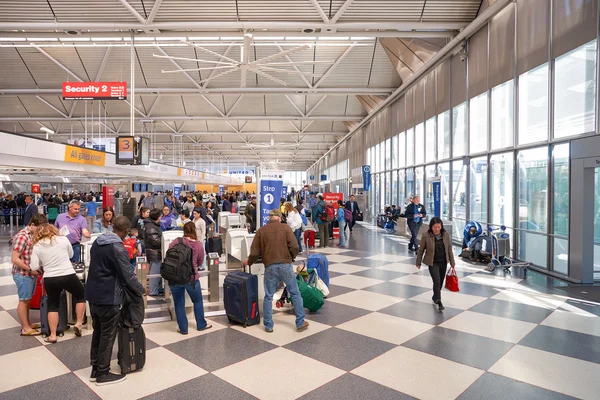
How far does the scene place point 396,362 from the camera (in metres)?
4.52

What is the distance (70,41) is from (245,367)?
735 inches

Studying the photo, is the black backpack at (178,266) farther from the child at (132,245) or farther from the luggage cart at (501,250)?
the luggage cart at (501,250)

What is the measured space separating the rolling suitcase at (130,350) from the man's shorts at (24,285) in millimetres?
2025

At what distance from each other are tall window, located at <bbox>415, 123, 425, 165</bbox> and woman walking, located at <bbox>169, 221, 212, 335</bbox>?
14.4 m

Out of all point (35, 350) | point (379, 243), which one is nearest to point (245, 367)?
point (35, 350)

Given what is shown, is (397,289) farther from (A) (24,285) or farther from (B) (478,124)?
(B) (478,124)

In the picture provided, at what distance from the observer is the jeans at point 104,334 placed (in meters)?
4.05

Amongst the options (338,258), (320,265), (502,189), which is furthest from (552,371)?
(502,189)

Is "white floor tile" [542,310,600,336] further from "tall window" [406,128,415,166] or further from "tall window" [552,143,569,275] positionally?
"tall window" [406,128,415,166]

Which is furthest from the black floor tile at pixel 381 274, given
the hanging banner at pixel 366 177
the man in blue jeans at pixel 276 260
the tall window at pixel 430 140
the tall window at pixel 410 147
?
the hanging banner at pixel 366 177

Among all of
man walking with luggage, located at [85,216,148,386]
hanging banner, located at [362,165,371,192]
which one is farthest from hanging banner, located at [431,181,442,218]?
man walking with luggage, located at [85,216,148,386]

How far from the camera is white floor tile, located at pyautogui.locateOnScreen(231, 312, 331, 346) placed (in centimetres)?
528

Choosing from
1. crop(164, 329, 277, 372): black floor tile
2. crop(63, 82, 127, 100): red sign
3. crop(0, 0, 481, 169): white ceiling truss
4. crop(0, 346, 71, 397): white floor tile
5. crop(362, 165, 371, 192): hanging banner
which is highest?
crop(0, 0, 481, 169): white ceiling truss

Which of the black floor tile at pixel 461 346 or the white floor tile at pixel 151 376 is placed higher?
→ the black floor tile at pixel 461 346
